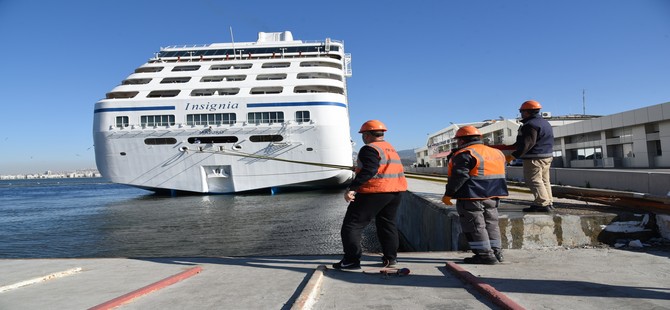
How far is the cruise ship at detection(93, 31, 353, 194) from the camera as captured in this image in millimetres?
23000

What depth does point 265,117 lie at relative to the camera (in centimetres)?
2311

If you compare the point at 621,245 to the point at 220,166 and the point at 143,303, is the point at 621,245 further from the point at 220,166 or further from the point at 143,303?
the point at 220,166

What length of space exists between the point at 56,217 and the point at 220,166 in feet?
26.8

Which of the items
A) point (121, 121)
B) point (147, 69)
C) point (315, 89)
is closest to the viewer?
point (121, 121)

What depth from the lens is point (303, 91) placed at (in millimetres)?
25750

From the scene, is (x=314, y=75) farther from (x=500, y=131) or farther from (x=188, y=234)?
(x=500, y=131)

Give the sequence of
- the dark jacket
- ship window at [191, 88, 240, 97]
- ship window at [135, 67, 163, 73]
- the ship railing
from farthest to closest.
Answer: the ship railing < ship window at [135, 67, 163, 73] < ship window at [191, 88, 240, 97] < the dark jacket

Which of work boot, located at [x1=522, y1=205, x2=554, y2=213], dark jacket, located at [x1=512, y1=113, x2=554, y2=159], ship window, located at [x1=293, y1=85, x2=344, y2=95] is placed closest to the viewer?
dark jacket, located at [x1=512, y1=113, x2=554, y2=159]

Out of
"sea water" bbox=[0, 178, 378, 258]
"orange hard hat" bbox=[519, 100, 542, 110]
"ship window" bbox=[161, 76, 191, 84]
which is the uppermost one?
"ship window" bbox=[161, 76, 191, 84]

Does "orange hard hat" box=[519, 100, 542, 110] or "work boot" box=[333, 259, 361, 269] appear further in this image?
"orange hard hat" box=[519, 100, 542, 110]

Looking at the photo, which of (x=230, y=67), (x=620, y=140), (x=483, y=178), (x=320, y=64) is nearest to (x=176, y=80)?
(x=230, y=67)

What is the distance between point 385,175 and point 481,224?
1.06m

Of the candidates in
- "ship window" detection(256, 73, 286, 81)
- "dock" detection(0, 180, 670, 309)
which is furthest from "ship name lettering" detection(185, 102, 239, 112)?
"dock" detection(0, 180, 670, 309)

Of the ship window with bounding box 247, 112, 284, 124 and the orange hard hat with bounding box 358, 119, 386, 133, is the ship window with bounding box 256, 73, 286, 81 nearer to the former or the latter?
the ship window with bounding box 247, 112, 284, 124
